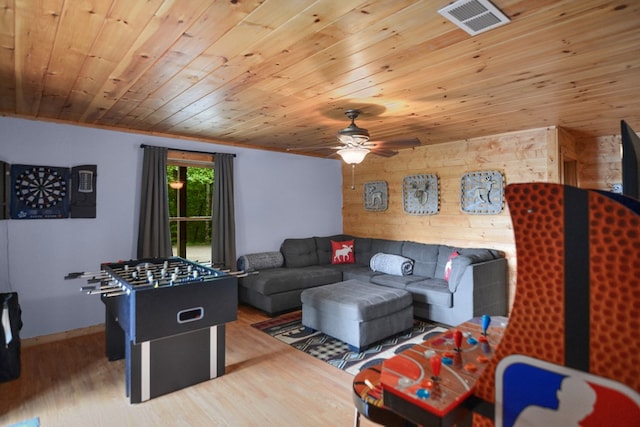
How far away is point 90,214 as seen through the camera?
13.1 ft

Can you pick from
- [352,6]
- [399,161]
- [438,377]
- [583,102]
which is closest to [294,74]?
[352,6]

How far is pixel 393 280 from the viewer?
4.56 meters

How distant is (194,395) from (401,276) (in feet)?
9.56

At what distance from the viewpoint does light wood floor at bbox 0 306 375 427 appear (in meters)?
2.39

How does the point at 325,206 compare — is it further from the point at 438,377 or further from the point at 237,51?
the point at 438,377

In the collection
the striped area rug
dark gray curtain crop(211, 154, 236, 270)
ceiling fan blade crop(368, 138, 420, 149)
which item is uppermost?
ceiling fan blade crop(368, 138, 420, 149)

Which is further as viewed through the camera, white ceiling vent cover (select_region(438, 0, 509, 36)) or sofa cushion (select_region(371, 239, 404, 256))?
sofa cushion (select_region(371, 239, 404, 256))

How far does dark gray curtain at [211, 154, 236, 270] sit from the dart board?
5.43 ft

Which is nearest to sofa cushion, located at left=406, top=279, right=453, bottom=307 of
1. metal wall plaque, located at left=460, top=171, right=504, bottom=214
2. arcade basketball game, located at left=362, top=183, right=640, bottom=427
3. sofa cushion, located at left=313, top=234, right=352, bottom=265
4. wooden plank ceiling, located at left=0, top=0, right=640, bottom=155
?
metal wall plaque, located at left=460, top=171, right=504, bottom=214

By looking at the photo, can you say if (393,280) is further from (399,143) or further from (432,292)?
(399,143)

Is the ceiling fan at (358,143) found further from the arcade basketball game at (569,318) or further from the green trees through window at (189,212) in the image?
the green trees through window at (189,212)

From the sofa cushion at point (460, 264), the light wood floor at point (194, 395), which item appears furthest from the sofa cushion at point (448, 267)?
the light wood floor at point (194, 395)

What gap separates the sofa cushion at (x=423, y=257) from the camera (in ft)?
15.8

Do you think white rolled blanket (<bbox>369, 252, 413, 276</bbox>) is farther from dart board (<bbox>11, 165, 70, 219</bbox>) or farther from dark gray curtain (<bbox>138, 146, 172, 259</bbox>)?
dart board (<bbox>11, 165, 70, 219</bbox>)
